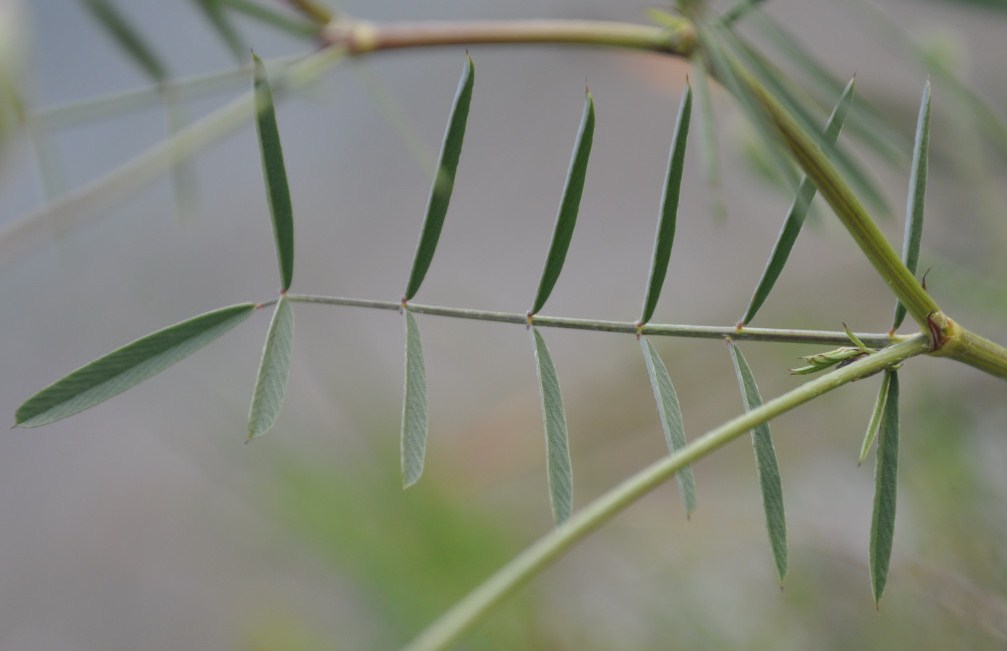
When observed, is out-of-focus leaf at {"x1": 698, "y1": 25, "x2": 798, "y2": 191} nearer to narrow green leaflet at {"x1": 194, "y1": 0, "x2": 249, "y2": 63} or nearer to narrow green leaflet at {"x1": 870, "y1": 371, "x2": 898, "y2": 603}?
narrow green leaflet at {"x1": 870, "y1": 371, "x2": 898, "y2": 603}

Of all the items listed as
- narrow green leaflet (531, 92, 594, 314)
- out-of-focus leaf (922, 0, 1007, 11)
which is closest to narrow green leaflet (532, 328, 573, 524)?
narrow green leaflet (531, 92, 594, 314)

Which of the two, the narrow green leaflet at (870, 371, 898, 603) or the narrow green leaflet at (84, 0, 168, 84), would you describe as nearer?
the narrow green leaflet at (870, 371, 898, 603)

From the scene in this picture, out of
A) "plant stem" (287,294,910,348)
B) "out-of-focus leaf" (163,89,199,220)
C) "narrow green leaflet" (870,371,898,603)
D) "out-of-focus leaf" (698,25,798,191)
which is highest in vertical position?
"out-of-focus leaf" (163,89,199,220)

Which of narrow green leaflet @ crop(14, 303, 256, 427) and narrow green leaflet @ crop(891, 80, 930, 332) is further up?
narrow green leaflet @ crop(891, 80, 930, 332)

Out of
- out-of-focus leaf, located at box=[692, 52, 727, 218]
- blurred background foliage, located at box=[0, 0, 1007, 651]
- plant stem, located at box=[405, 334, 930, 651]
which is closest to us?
plant stem, located at box=[405, 334, 930, 651]

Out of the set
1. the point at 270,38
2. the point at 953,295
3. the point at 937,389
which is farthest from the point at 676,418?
the point at 270,38

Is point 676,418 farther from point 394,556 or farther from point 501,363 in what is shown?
point 501,363

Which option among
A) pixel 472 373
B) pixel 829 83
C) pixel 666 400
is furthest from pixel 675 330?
pixel 472 373
